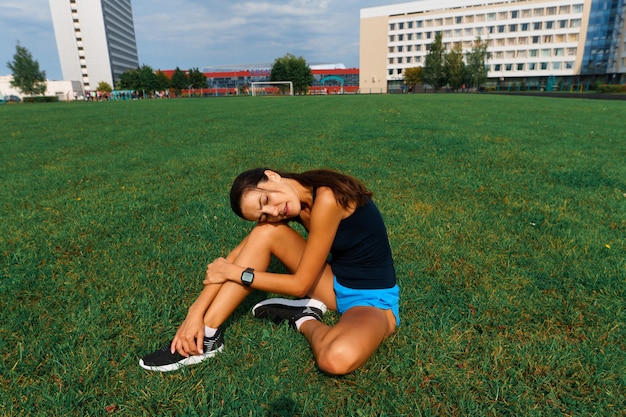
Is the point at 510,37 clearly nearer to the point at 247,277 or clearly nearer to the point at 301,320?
the point at 301,320

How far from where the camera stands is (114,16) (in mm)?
140375

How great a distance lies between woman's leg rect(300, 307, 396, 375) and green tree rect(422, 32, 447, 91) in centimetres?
8227

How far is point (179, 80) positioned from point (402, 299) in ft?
366

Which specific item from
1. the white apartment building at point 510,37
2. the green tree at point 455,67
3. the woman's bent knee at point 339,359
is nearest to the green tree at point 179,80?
the white apartment building at point 510,37

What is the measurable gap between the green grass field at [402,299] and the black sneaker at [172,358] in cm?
6

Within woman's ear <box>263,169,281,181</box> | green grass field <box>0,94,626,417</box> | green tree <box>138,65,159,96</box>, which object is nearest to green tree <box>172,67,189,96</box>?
green tree <box>138,65,159,96</box>

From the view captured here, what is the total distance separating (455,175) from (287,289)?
17.6 feet

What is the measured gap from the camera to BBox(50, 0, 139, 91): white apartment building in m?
123

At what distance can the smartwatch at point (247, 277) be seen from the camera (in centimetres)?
247

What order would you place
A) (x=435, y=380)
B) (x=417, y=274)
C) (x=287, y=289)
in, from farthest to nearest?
1. (x=417, y=274)
2. (x=287, y=289)
3. (x=435, y=380)

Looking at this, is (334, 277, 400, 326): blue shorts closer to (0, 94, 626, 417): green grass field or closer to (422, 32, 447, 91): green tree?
(0, 94, 626, 417): green grass field

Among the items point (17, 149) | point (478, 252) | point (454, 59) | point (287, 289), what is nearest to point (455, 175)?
point (478, 252)

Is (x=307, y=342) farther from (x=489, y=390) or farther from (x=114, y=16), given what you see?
(x=114, y=16)

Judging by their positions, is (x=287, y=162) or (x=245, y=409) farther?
(x=287, y=162)
